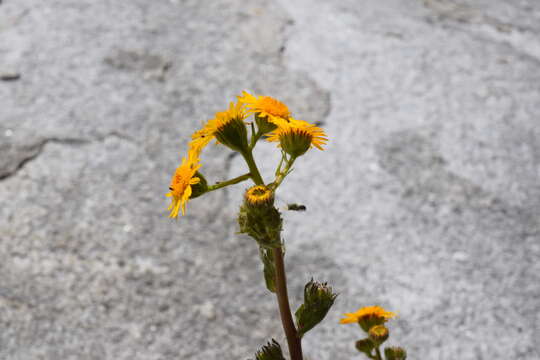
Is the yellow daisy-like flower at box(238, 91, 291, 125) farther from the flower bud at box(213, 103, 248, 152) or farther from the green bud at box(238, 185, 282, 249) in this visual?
the green bud at box(238, 185, 282, 249)

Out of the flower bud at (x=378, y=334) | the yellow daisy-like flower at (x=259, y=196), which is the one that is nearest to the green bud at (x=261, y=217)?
the yellow daisy-like flower at (x=259, y=196)

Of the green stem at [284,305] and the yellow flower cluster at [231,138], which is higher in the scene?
the yellow flower cluster at [231,138]

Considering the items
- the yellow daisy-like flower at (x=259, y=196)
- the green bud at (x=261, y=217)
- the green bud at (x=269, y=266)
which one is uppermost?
the yellow daisy-like flower at (x=259, y=196)

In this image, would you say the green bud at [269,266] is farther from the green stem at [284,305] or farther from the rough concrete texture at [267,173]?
the rough concrete texture at [267,173]

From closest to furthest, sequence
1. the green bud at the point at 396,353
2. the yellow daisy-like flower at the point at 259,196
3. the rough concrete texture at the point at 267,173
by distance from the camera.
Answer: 1. the yellow daisy-like flower at the point at 259,196
2. the green bud at the point at 396,353
3. the rough concrete texture at the point at 267,173

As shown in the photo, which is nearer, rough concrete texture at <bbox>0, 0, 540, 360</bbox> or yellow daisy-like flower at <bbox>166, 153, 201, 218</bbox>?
yellow daisy-like flower at <bbox>166, 153, 201, 218</bbox>

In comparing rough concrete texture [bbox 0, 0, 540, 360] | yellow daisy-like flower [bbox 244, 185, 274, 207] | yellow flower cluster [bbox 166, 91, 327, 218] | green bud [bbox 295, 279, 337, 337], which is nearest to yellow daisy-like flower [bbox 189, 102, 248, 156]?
yellow flower cluster [bbox 166, 91, 327, 218]

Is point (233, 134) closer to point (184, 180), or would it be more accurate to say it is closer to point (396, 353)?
point (184, 180)
